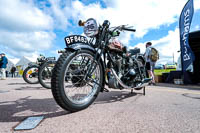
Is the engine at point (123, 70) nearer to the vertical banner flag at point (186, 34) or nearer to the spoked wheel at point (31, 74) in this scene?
the spoked wheel at point (31, 74)

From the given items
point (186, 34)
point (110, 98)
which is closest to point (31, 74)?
point (110, 98)

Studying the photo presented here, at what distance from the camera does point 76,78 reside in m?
1.94

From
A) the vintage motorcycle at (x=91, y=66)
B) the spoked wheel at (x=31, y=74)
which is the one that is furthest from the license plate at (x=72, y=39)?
the spoked wheel at (x=31, y=74)

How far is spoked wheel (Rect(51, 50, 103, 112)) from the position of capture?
4.70 feet

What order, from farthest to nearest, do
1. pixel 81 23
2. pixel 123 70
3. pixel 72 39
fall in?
pixel 123 70 → pixel 81 23 → pixel 72 39

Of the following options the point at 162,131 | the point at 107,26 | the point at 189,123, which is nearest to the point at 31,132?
the point at 162,131

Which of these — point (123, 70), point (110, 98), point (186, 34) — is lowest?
point (110, 98)

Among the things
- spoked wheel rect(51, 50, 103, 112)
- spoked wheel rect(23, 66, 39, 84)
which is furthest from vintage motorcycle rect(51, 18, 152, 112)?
spoked wheel rect(23, 66, 39, 84)

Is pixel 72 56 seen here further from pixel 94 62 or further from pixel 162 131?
pixel 162 131

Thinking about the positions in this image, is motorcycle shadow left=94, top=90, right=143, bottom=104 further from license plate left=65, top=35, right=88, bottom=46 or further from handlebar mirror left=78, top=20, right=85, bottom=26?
handlebar mirror left=78, top=20, right=85, bottom=26

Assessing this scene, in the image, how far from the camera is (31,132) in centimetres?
106

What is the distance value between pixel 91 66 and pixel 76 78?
31 cm

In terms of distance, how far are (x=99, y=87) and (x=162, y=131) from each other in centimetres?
107

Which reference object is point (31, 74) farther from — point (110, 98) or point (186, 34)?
point (186, 34)
